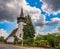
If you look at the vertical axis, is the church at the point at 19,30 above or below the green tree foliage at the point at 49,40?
above

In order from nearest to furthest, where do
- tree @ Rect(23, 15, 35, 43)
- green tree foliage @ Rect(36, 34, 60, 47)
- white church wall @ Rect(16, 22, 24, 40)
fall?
green tree foliage @ Rect(36, 34, 60, 47) < tree @ Rect(23, 15, 35, 43) < white church wall @ Rect(16, 22, 24, 40)

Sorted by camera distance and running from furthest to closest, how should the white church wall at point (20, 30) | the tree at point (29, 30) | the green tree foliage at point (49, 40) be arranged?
the white church wall at point (20, 30) → the tree at point (29, 30) → the green tree foliage at point (49, 40)

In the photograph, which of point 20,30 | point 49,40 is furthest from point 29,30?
point 49,40

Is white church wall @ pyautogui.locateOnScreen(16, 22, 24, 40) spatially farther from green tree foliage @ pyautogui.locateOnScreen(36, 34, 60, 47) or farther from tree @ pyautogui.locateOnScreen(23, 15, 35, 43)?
green tree foliage @ pyautogui.locateOnScreen(36, 34, 60, 47)

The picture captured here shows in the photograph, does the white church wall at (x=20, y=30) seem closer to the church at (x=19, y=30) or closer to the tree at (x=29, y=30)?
the church at (x=19, y=30)

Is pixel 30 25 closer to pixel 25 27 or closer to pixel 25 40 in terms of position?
pixel 25 27

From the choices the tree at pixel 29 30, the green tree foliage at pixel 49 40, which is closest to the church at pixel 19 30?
the tree at pixel 29 30

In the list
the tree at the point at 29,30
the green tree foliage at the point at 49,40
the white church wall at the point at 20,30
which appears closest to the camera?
the green tree foliage at the point at 49,40

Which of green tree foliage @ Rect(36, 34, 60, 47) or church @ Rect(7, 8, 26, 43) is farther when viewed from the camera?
church @ Rect(7, 8, 26, 43)

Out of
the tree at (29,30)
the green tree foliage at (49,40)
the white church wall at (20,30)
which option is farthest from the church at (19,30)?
the green tree foliage at (49,40)

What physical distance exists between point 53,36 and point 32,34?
8.60 feet

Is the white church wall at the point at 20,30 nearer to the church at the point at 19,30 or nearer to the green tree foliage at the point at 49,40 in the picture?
the church at the point at 19,30

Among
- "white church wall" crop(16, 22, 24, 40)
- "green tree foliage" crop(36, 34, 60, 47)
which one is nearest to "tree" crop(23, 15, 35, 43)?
"white church wall" crop(16, 22, 24, 40)

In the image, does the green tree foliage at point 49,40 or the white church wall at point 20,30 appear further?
the white church wall at point 20,30
